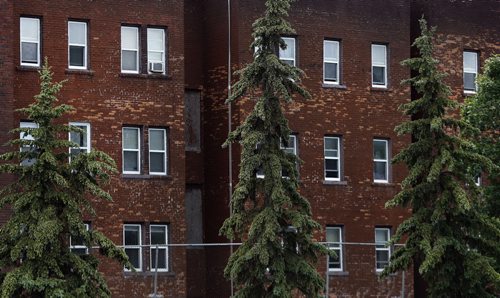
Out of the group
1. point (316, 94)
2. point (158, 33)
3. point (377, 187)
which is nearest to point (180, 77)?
point (158, 33)

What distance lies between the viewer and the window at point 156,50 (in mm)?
45812

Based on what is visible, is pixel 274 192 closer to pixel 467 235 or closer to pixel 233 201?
pixel 233 201

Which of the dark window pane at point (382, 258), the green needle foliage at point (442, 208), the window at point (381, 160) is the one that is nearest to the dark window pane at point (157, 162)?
the window at point (381, 160)

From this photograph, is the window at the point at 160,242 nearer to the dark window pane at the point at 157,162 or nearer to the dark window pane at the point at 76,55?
the dark window pane at the point at 157,162

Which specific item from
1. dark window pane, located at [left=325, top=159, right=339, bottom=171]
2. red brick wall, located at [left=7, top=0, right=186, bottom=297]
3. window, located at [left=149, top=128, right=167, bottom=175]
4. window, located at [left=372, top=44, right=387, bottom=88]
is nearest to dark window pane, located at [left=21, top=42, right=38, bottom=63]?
red brick wall, located at [left=7, top=0, right=186, bottom=297]

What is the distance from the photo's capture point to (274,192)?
114ft

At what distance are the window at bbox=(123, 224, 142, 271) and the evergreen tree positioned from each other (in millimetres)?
11977

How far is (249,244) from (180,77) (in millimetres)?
11884

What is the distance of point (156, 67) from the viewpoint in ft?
150

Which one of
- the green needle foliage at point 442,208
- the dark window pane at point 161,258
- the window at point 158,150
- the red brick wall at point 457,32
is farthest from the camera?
the red brick wall at point 457,32

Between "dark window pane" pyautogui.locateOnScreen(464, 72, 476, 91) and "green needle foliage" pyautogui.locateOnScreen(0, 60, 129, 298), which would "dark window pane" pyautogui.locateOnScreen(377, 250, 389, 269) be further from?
"green needle foliage" pyautogui.locateOnScreen(0, 60, 129, 298)

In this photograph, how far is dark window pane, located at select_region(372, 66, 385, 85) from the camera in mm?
49775

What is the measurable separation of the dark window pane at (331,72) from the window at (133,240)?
30.0 ft

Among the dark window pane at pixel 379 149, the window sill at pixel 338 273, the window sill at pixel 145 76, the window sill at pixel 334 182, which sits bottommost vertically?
the window sill at pixel 338 273
